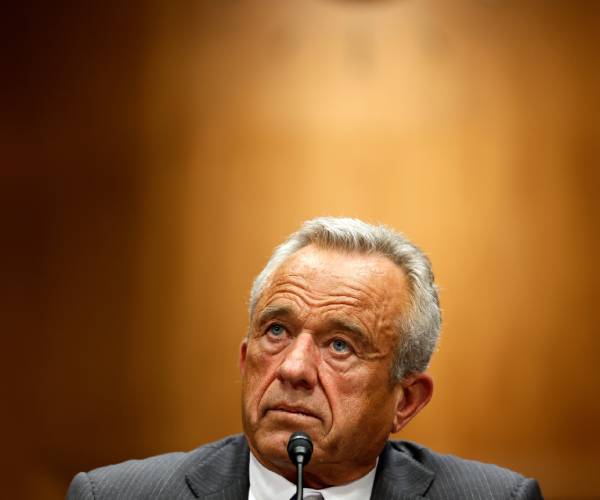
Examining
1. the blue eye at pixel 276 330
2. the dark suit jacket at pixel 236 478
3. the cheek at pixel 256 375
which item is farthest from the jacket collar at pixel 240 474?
the blue eye at pixel 276 330

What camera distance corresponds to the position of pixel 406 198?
3.52 meters

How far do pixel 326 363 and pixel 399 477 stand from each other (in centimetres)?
42

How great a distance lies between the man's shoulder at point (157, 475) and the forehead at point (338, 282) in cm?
39

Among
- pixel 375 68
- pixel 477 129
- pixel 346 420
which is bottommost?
pixel 346 420

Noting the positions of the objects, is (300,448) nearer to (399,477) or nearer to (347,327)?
(347,327)

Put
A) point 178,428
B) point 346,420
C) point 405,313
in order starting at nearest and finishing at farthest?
point 346,420, point 405,313, point 178,428

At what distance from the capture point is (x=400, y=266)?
A: 2113mm

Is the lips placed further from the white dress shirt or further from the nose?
the white dress shirt

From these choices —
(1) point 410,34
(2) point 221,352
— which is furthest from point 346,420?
(1) point 410,34

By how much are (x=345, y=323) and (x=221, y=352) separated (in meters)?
1.62

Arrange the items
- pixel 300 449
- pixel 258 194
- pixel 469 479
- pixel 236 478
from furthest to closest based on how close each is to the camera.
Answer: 1. pixel 258 194
2. pixel 469 479
3. pixel 236 478
4. pixel 300 449

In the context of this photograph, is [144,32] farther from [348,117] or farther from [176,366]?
[176,366]

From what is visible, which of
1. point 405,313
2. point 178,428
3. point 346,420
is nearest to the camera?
point 346,420

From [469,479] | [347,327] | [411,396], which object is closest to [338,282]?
[347,327]
